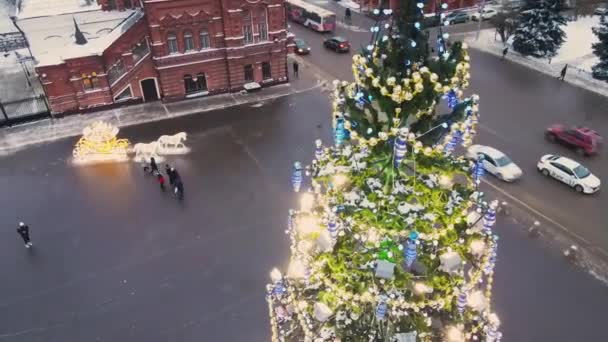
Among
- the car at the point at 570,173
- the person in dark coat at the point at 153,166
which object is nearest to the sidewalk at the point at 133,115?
the person in dark coat at the point at 153,166

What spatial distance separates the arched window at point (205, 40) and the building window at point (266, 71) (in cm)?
413

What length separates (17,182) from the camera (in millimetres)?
25047

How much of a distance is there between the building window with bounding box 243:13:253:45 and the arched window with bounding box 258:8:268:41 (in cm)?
62

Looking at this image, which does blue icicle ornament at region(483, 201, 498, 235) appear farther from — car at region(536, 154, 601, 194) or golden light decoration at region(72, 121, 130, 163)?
golden light decoration at region(72, 121, 130, 163)

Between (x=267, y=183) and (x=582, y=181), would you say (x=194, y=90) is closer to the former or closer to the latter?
(x=267, y=183)

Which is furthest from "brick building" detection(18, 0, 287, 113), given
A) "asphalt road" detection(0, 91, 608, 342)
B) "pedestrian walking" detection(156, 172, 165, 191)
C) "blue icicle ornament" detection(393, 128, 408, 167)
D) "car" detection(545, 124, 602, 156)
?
"blue icicle ornament" detection(393, 128, 408, 167)

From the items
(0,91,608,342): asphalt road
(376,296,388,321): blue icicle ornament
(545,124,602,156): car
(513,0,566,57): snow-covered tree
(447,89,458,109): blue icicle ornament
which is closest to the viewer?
(447,89,458,109): blue icicle ornament

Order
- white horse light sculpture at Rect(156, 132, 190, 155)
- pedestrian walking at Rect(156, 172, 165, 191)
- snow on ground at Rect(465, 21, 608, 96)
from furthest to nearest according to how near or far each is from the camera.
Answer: snow on ground at Rect(465, 21, 608, 96)
white horse light sculpture at Rect(156, 132, 190, 155)
pedestrian walking at Rect(156, 172, 165, 191)

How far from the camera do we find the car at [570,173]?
2280 centimetres

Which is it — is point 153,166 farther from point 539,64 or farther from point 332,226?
point 539,64

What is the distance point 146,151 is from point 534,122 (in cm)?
2235

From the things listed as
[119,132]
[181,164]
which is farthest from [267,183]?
[119,132]

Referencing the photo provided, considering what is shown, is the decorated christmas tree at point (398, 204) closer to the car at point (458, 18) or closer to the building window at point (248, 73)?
the building window at point (248, 73)

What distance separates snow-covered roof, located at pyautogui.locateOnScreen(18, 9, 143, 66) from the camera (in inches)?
1173
